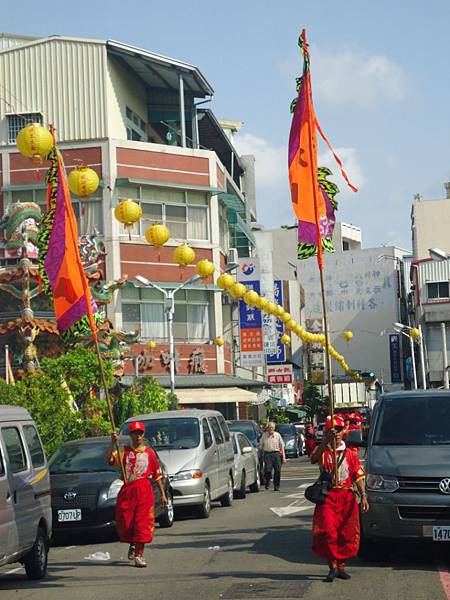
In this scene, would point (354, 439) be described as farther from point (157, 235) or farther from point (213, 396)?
point (213, 396)

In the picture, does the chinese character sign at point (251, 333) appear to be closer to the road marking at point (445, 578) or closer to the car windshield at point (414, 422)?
the car windshield at point (414, 422)

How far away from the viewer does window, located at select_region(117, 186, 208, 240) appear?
49.0m

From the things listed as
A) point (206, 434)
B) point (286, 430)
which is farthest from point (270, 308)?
point (206, 434)

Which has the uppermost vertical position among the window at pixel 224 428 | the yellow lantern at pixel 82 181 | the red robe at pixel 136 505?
the yellow lantern at pixel 82 181

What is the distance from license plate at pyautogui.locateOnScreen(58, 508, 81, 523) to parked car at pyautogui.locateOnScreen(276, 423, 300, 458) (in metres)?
34.0

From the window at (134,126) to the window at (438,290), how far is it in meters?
36.9

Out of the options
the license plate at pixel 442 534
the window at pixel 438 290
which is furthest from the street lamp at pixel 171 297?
the window at pixel 438 290

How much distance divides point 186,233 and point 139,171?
3557 millimetres

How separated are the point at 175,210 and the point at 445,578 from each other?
1559 inches

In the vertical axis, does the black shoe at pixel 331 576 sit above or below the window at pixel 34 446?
below

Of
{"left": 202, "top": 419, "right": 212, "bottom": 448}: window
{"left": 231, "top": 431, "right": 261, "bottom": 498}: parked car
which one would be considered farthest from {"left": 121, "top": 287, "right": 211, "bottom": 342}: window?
{"left": 202, "top": 419, "right": 212, "bottom": 448}: window

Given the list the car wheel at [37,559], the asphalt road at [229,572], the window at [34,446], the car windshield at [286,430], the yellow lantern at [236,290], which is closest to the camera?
the asphalt road at [229,572]

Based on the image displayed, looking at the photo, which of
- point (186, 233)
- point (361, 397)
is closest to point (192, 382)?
point (186, 233)

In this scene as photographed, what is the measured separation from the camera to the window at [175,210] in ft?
161
